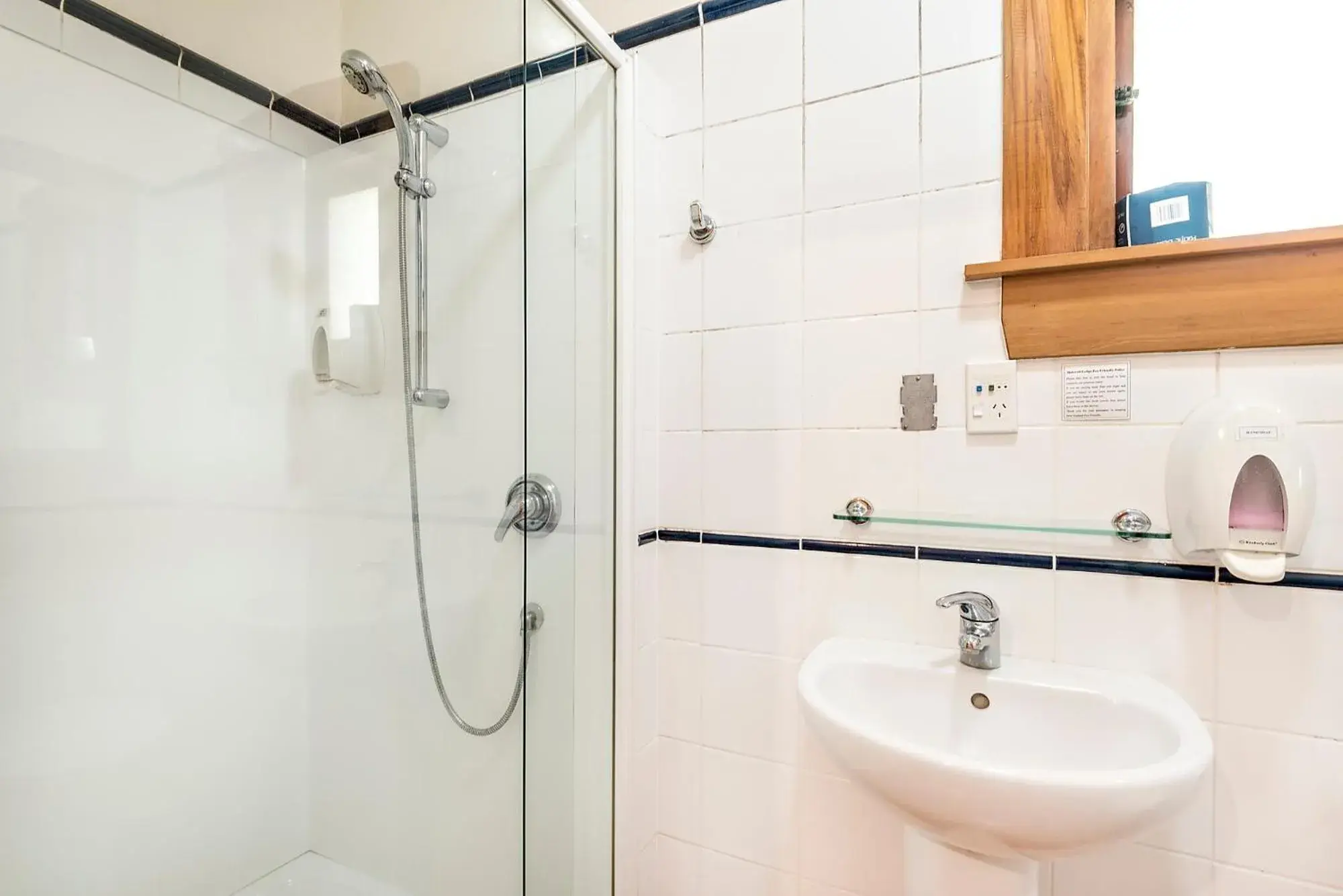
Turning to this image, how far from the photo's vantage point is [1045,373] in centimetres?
91

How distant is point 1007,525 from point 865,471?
23 cm

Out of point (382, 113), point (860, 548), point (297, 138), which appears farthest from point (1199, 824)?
point (297, 138)

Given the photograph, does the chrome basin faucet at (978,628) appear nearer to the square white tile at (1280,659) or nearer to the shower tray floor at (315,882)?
the square white tile at (1280,659)

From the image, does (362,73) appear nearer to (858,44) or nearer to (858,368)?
(858,44)

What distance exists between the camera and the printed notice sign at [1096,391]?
869 millimetres

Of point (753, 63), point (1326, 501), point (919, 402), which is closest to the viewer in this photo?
point (1326, 501)

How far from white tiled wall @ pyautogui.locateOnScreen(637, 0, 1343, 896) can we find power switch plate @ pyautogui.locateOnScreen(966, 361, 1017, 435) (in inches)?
0.8

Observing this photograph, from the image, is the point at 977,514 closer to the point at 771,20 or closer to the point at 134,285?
the point at 771,20

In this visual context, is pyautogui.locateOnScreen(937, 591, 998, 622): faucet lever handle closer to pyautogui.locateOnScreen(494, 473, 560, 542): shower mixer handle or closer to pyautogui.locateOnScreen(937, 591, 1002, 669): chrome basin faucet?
pyautogui.locateOnScreen(937, 591, 1002, 669): chrome basin faucet

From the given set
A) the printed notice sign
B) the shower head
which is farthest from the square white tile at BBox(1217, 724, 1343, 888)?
the shower head

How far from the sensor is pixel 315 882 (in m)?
1.29

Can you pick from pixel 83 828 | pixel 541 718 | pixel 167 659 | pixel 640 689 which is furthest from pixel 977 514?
pixel 83 828

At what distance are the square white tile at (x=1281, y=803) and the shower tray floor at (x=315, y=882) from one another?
1.47 meters

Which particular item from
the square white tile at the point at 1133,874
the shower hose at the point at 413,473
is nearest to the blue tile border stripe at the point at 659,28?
the shower hose at the point at 413,473
